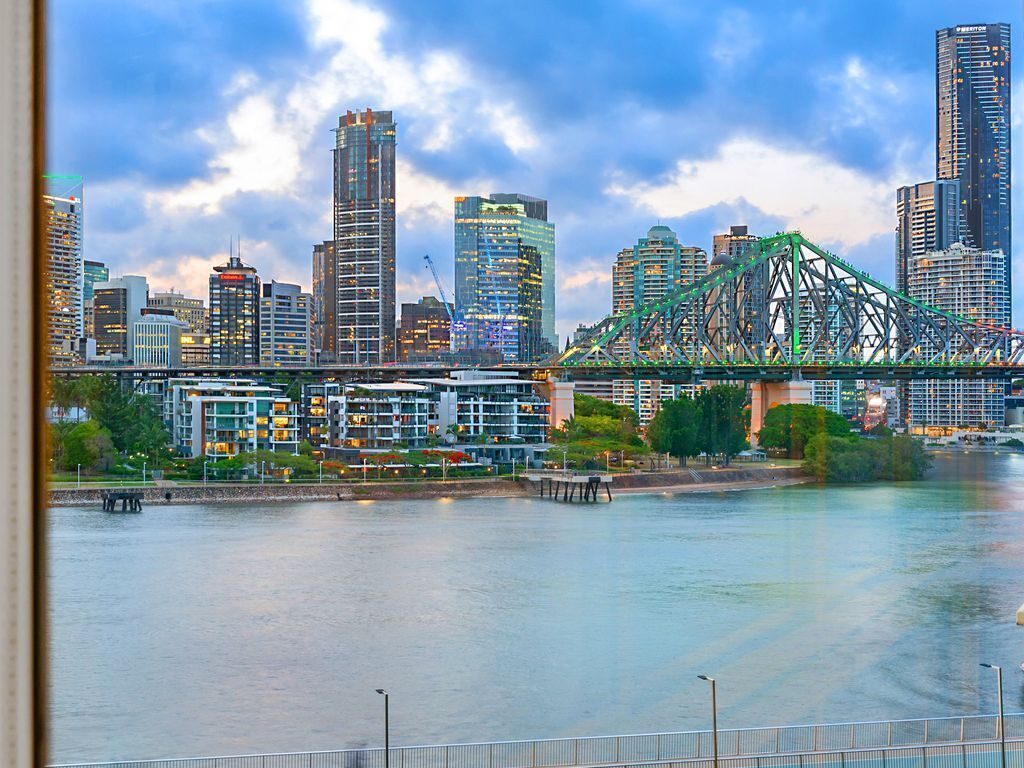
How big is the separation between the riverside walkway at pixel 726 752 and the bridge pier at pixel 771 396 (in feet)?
31.8

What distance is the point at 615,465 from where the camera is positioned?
1325 cm

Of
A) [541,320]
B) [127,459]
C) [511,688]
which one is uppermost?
[541,320]

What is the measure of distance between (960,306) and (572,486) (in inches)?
168

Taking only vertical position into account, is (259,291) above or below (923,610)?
above

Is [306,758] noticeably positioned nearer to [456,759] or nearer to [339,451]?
[456,759]

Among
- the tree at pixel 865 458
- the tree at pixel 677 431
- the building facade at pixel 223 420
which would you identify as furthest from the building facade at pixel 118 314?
the tree at pixel 865 458

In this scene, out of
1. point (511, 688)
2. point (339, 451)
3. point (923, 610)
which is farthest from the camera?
point (339, 451)

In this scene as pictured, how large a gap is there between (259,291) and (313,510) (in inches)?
226

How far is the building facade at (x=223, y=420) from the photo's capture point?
42.0 feet

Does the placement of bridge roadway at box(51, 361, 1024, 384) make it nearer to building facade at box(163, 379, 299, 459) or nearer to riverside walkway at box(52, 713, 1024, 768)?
building facade at box(163, 379, 299, 459)

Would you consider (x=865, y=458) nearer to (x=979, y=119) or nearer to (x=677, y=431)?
(x=677, y=431)

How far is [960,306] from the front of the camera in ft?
35.0

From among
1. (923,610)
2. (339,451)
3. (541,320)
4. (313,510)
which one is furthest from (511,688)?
(541,320)

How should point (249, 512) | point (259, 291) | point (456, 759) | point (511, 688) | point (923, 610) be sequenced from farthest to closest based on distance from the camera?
1. point (259, 291)
2. point (249, 512)
3. point (923, 610)
4. point (511, 688)
5. point (456, 759)
